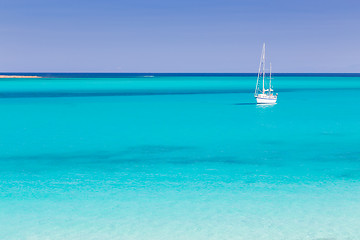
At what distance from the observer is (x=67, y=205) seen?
41.1 ft

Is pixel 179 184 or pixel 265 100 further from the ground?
pixel 179 184

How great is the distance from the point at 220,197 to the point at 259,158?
6393 mm

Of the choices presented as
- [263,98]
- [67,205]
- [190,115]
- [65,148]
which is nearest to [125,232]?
[67,205]

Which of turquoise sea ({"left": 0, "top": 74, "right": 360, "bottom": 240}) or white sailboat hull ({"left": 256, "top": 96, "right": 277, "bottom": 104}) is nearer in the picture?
turquoise sea ({"left": 0, "top": 74, "right": 360, "bottom": 240})

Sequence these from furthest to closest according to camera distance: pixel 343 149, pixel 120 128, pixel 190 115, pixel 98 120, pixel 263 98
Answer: pixel 263 98, pixel 190 115, pixel 98 120, pixel 120 128, pixel 343 149

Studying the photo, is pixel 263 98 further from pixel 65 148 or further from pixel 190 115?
pixel 65 148

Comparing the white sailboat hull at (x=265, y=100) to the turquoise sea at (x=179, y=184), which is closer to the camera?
the turquoise sea at (x=179, y=184)

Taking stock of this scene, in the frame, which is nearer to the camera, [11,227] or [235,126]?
[11,227]

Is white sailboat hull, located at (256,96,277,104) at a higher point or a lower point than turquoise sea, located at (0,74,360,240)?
lower

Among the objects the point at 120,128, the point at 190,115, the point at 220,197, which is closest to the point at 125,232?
the point at 220,197

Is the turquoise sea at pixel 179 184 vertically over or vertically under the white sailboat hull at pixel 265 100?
over

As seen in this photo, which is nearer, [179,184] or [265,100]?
[179,184]

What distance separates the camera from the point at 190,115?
39.7 metres

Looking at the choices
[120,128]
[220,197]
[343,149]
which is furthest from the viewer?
[120,128]
